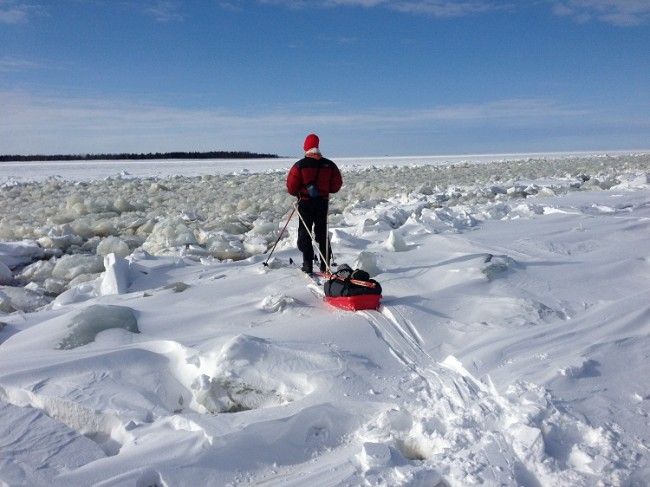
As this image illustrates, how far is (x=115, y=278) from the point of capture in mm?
4621

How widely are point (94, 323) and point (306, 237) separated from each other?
2084mm

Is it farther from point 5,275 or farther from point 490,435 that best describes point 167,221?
point 490,435

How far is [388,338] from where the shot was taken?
332 centimetres

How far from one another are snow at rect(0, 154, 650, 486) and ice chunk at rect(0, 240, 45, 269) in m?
0.57

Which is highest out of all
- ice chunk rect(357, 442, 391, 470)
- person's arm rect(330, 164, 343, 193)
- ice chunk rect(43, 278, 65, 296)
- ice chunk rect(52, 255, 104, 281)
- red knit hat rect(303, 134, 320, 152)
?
red knit hat rect(303, 134, 320, 152)

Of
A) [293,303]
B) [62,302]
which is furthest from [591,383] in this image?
[62,302]

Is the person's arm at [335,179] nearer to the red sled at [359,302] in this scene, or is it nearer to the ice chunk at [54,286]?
the red sled at [359,302]

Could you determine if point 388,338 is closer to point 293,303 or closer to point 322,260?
point 293,303

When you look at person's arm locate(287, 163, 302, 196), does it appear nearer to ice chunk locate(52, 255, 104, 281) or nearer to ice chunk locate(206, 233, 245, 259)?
ice chunk locate(206, 233, 245, 259)

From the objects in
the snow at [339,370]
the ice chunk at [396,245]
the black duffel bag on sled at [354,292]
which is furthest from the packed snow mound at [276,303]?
the ice chunk at [396,245]

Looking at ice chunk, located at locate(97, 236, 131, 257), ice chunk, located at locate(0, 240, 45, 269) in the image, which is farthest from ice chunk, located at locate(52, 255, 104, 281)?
ice chunk, located at locate(0, 240, 45, 269)

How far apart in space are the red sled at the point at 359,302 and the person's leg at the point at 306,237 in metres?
1.14

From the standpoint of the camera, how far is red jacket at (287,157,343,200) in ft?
16.2

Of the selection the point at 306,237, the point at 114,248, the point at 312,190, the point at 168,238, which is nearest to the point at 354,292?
the point at 306,237
